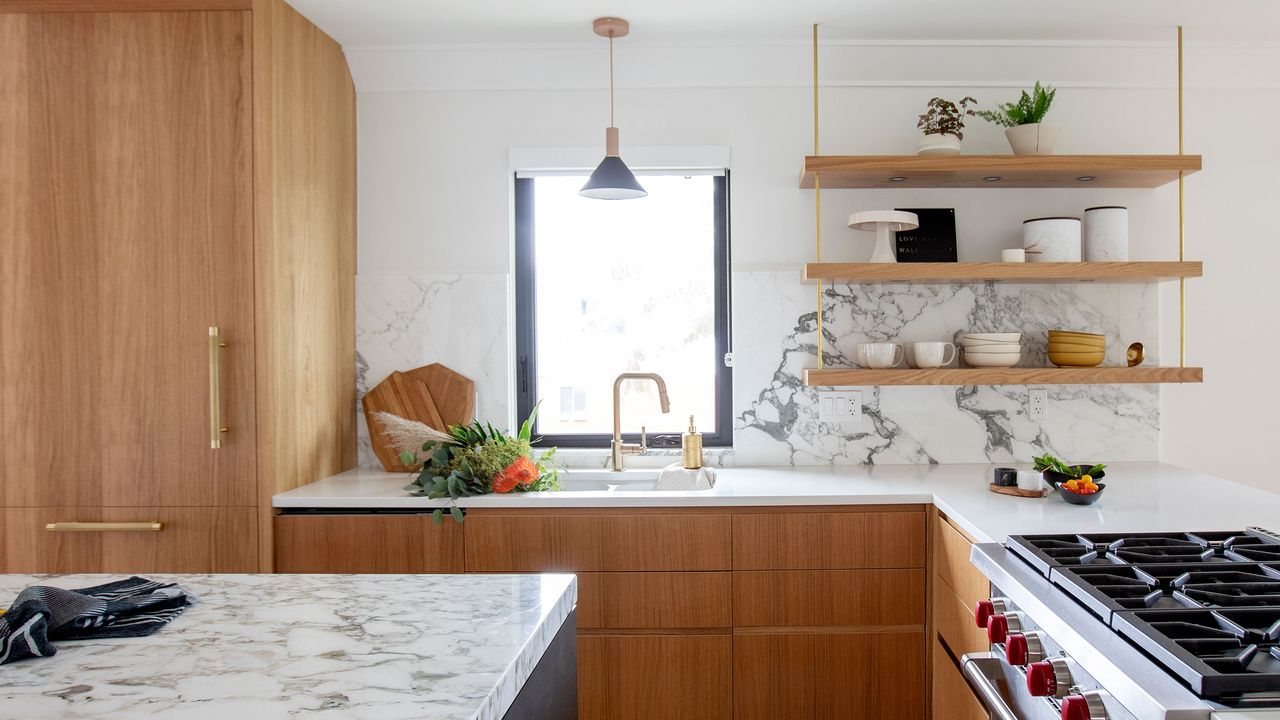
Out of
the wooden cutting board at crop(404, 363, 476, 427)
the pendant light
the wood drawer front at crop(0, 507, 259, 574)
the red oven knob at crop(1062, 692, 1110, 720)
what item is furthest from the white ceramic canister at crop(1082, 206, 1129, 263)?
the wood drawer front at crop(0, 507, 259, 574)

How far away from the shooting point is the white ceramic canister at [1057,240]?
267 centimetres

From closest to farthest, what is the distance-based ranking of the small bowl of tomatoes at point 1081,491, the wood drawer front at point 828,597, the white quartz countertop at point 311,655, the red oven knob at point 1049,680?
the white quartz countertop at point 311,655, the red oven knob at point 1049,680, the small bowl of tomatoes at point 1081,491, the wood drawer front at point 828,597

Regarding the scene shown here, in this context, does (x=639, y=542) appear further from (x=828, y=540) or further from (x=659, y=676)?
(x=828, y=540)

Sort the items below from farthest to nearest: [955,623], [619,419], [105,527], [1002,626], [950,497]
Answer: [619,419]
[105,527]
[950,497]
[955,623]
[1002,626]

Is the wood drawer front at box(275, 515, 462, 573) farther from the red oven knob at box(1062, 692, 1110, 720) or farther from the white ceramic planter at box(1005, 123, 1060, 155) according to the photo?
the white ceramic planter at box(1005, 123, 1060, 155)

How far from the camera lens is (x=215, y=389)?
7.67 ft

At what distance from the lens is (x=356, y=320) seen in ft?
9.77

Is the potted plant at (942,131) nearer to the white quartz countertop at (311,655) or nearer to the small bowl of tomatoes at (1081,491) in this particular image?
the small bowl of tomatoes at (1081,491)

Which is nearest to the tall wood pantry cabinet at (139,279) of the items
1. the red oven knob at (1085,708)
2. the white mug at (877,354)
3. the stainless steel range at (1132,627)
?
the white mug at (877,354)

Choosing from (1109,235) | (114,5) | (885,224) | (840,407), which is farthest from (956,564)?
(114,5)

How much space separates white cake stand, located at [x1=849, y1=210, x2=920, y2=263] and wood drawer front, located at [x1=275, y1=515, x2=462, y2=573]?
159 centimetres

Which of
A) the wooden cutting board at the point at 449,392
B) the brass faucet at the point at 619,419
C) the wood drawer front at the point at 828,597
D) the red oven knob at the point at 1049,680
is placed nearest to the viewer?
the red oven knob at the point at 1049,680

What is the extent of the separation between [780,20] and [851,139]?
50 cm

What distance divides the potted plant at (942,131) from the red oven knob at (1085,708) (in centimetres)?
191
